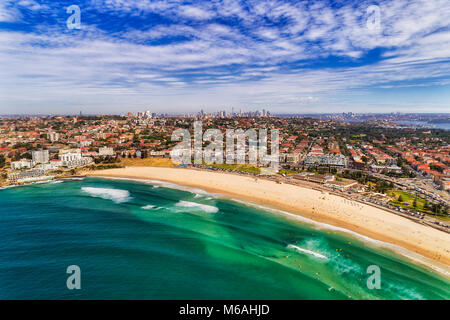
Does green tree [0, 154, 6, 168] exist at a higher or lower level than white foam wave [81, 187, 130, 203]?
higher

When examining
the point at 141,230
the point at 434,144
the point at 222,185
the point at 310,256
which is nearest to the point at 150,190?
the point at 222,185

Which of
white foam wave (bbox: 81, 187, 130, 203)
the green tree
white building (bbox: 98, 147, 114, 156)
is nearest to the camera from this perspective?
white foam wave (bbox: 81, 187, 130, 203)

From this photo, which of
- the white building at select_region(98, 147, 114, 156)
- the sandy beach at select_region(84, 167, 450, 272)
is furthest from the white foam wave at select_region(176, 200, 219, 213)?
the white building at select_region(98, 147, 114, 156)

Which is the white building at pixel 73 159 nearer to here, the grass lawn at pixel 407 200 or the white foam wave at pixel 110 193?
the white foam wave at pixel 110 193

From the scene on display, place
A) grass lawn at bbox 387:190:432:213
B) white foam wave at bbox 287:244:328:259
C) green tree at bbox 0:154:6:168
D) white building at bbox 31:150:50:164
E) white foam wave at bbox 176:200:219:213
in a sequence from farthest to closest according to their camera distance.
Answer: white building at bbox 31:150:50:164, green tree at bbox 0:154:6:168, grass lawn at bbox 387:190:432:213, white foam wave at bbox 176:200:219:213, white foam wave at bbox 287:244:328:259
